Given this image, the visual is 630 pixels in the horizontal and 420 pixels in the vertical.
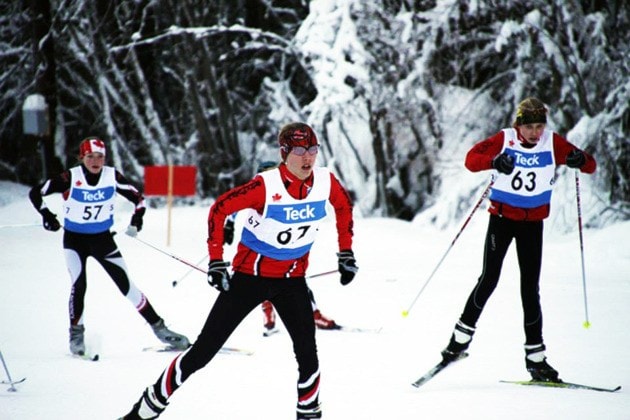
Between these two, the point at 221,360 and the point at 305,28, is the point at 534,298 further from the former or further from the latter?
the point at 305,28

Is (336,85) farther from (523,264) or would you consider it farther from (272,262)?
(272,262)

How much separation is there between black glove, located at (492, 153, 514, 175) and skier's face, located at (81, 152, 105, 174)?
296 cm

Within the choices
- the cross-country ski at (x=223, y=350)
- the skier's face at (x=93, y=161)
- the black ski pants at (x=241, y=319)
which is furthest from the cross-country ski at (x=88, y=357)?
the black ski pants at (x=241, y=319)

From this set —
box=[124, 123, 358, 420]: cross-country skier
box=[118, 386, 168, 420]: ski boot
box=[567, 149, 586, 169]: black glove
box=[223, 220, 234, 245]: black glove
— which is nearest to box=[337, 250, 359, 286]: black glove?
box=[124, 123, 358, 420]: cross-country skier

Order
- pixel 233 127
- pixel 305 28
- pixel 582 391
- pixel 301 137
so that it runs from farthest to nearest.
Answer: pixel 233 127 → pixel 305 28 → pixel 582 391 → pixel 301 137

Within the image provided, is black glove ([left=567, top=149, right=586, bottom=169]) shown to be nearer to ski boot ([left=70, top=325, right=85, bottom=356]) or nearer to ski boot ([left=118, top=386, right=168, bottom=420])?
ski boot ([left=118, top=386, right=168, bottom=420])

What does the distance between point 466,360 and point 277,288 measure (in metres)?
2.29

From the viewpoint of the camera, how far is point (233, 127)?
1839cm

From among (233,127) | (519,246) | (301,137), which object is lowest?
(233,127)

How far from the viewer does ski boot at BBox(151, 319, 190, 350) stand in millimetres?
5680

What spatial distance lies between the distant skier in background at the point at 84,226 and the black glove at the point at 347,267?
229 cm

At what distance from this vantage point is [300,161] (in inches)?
140

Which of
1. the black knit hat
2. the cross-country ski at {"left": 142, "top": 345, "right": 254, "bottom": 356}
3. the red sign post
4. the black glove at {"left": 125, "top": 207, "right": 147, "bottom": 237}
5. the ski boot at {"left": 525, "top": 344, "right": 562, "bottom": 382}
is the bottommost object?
the red sign post

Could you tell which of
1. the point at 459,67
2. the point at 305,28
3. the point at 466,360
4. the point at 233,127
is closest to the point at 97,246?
the point at 466,360
